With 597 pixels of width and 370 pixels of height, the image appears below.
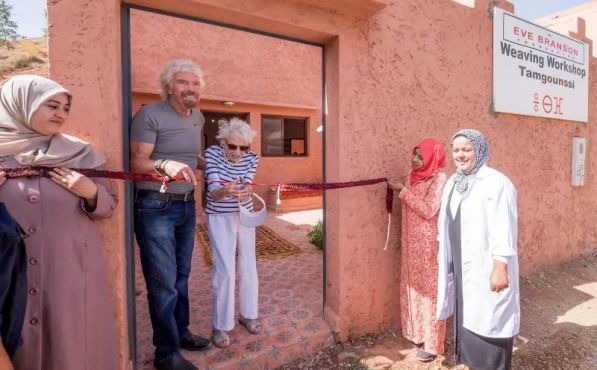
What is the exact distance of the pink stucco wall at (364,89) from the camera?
6.86 feet

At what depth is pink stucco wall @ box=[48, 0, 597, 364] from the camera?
82.3 inches

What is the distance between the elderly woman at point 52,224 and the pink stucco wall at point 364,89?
364 millimetres

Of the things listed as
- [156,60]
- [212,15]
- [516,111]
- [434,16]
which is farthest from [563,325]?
[156,60]

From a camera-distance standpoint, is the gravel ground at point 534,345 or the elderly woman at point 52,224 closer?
the elderly woman at point 52,224

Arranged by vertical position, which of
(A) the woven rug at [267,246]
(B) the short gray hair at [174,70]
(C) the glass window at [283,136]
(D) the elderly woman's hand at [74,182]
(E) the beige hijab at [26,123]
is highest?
(C) the glass window at [283,136]

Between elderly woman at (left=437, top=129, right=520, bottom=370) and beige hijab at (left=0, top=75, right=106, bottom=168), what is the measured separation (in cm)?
255

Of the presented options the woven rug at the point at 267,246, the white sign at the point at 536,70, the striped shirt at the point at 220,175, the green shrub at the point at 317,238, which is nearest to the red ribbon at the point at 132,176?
the striped shirt at the point at 220,175

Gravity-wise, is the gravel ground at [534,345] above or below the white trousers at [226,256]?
below

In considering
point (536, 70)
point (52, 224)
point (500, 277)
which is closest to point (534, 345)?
point (500, 277)

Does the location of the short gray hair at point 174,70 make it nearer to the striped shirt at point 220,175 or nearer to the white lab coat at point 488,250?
the striped shirt at point 220,175

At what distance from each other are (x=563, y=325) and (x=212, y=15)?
4.73 meters

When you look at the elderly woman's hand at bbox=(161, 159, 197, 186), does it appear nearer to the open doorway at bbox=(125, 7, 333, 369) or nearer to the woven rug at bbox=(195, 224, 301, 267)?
the open doorway at bbox=(125, 7, 333, 369)

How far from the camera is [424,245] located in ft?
9.51

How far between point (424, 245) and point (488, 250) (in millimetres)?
584
